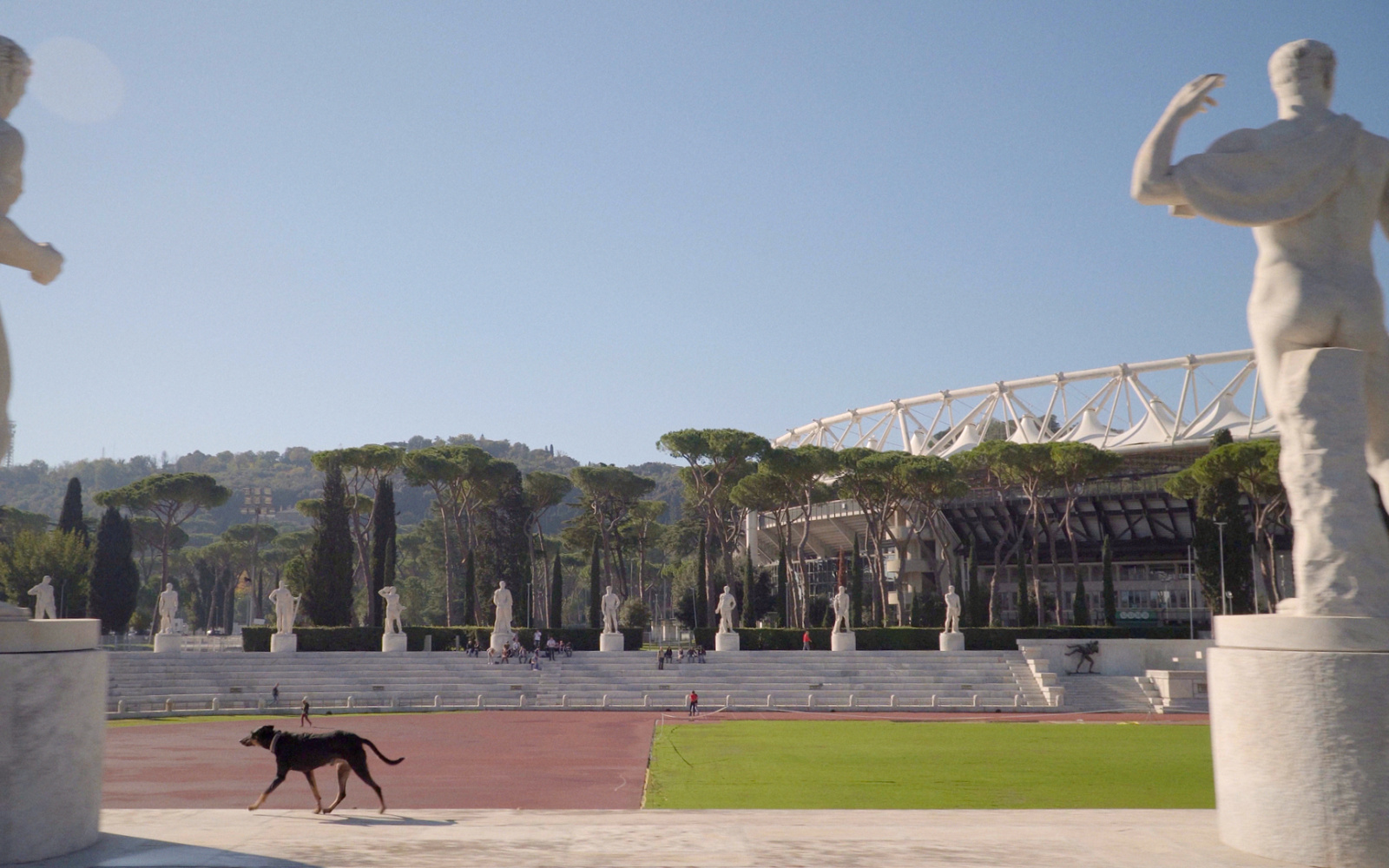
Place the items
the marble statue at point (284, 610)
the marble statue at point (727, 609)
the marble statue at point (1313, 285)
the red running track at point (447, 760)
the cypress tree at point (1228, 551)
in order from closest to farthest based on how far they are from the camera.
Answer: the marble statue at point (1313, 285) → the red running track at point (447, 760) → the marble statue at point (284, 610) → the marble statue at point (727, 609) → the cypress tree at point (1228, 551)

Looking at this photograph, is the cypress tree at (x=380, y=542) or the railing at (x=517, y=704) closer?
the railing at (x=517, y=704)

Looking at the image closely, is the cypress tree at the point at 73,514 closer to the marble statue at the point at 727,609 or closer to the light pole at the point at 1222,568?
the marble statue at the point at 727,609

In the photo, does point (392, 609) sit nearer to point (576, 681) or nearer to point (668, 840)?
point (576, 681)

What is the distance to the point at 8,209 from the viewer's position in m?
8.05

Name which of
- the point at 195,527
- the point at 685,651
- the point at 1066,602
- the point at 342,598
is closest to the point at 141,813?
the point at 685,651

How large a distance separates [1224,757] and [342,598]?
166 feet

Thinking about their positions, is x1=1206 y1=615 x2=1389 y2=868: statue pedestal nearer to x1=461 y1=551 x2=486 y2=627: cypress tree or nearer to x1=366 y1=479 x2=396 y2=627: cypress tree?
x1=461 y1=551 x2=486 y2=627: cypress tree

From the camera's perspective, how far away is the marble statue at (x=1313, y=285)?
779 centimetres

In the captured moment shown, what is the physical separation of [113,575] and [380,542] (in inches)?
851

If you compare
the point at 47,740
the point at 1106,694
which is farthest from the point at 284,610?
the point at 47,740

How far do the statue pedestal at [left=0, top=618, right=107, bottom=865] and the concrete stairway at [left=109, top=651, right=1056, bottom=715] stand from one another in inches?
1151

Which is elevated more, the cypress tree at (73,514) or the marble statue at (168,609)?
the cypress tree at (73,514)

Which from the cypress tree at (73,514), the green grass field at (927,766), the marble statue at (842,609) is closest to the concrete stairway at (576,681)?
the marble statue at (842,609)

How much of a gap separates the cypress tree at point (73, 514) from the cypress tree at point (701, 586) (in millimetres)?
36600
